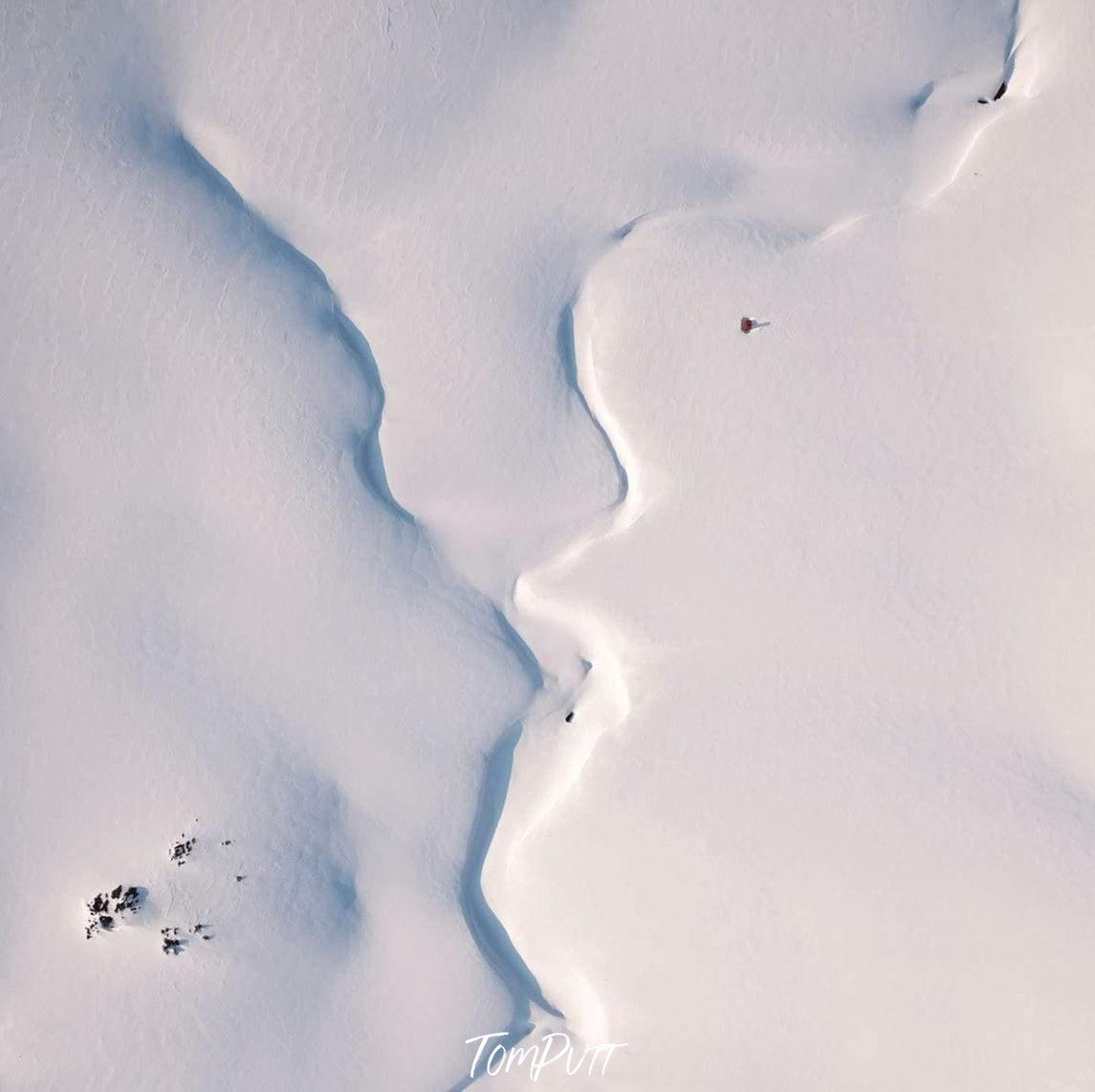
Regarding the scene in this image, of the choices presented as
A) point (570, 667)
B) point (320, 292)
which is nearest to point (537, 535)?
point (570, 667)

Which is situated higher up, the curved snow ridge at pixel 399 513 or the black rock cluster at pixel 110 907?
the curved snow ridge at pixel 399 513

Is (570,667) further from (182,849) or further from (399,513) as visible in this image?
(182,849)

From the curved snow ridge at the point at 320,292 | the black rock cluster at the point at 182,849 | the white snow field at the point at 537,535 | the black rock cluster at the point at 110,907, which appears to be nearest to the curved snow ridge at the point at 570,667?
the white snow field at the point at 537,535

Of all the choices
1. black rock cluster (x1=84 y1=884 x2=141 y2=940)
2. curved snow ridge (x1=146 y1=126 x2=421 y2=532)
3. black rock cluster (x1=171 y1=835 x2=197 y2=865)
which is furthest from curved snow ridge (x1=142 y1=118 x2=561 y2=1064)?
black rock cluster (x1=84 y1=884 x2=141 y2=940)

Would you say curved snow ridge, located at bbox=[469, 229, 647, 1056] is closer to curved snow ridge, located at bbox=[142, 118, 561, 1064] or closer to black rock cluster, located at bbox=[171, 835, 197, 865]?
curved snow ridge, located at bbox=[142, 118, 561, 1064]

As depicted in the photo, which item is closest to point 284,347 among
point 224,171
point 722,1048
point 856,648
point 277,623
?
point 224,171

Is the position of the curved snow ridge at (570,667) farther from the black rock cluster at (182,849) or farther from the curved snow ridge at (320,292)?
the black rock cluster at (182,849)

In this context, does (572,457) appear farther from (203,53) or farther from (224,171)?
(203,53)
